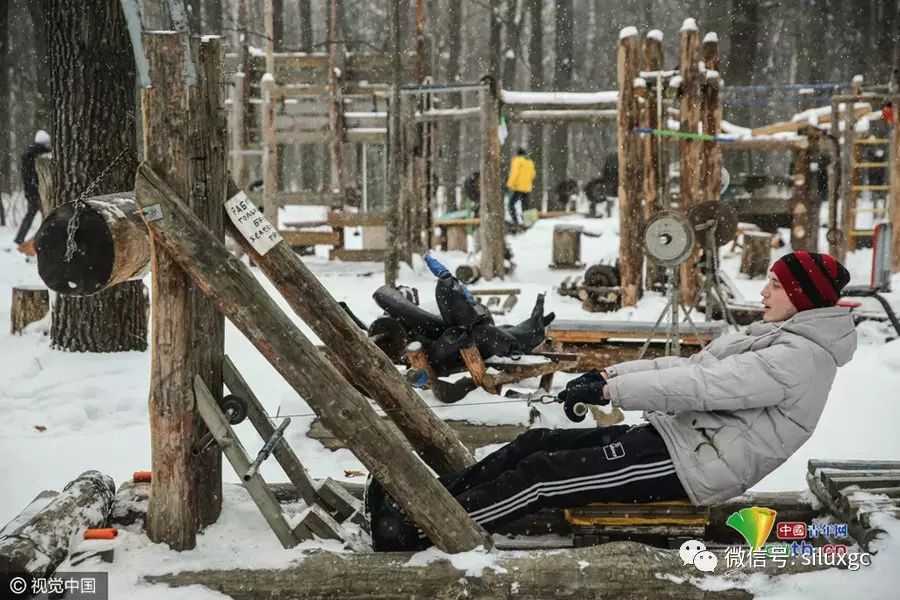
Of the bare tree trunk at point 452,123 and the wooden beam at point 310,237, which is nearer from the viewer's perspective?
the wooden beam at point 310,237

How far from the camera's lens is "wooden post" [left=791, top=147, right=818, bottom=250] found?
14.0 metres

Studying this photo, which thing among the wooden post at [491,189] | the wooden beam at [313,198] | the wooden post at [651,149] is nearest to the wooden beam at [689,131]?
the wooden post at [651,149]

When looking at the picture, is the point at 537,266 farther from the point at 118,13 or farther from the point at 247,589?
the point at 247,589

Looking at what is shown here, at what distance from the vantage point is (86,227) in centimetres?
311

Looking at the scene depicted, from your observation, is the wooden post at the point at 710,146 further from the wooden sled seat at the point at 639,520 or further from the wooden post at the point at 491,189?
the wooden sled seat at the point at 639,520

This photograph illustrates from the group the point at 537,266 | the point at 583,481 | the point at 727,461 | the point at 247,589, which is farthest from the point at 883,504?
the point at 537,266

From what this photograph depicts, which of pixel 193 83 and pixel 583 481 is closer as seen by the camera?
pixel 193 83

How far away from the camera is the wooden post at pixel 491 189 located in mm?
12688

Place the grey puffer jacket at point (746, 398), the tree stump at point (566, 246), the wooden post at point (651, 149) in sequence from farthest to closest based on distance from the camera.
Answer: the tree stump at point (566, 246)
the wooden post at point (651, 149)
the grey puffer jacket at point (746, 398)

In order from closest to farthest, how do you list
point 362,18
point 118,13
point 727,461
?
point 727,461 < point 118,13 < point 362,18

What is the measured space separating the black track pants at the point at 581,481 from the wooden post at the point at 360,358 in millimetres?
526

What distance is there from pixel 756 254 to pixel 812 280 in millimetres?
11509

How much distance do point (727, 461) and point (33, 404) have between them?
17.1 ft

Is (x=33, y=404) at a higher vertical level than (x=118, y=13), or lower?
lower
